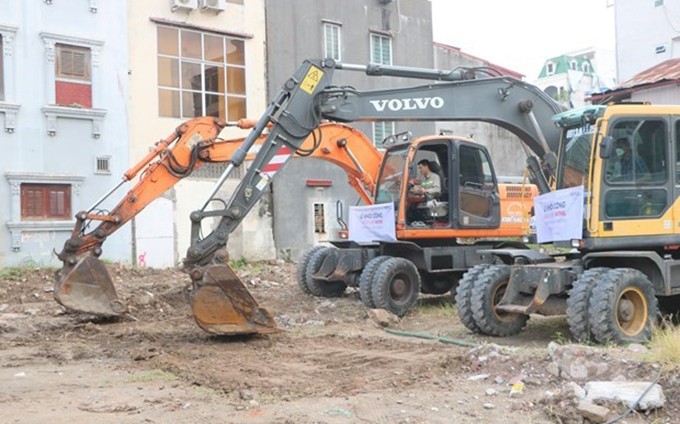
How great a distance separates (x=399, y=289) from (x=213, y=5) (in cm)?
1186

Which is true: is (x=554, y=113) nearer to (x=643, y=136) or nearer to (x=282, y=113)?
(x=643, y=136)

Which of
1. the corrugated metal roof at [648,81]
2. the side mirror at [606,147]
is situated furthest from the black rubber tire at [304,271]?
the corrugated metal roof at [648,81]

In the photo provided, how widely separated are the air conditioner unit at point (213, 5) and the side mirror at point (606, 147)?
1407 cm

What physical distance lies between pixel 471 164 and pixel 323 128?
2.48 metres

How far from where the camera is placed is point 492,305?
8.50m

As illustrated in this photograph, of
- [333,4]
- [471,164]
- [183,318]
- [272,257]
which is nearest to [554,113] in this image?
[471,164]

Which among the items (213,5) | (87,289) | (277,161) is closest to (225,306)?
(277,161)

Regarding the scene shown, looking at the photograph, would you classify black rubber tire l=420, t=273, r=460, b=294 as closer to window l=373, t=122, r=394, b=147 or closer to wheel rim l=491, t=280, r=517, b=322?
wheel rim l=491, t=280, r=517, b=322

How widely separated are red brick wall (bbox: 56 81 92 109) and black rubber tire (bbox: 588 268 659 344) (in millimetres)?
13866

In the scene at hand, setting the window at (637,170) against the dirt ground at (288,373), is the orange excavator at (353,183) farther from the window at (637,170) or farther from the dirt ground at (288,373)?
the window at (637,170)

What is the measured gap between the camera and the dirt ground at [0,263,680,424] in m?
5.43

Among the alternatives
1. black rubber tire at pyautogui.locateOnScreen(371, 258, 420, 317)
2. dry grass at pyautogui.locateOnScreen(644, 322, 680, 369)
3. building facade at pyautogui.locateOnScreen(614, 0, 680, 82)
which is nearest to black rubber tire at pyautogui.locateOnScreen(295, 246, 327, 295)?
black rubber tire at pyautogui.locateOnScreen(371, 258, 420, 317)

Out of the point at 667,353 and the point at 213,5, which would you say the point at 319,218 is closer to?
the point at 213,5

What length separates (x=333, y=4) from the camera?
2241 centimetres
